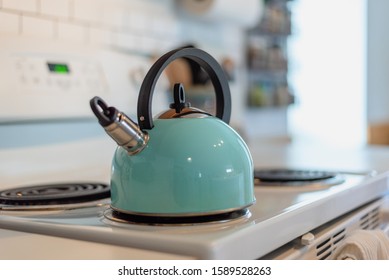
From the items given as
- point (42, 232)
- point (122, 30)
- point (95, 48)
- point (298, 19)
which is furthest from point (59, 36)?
point (298, 19)

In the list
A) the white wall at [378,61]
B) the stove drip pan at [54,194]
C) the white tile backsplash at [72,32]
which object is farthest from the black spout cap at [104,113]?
the white wall at [378,61]

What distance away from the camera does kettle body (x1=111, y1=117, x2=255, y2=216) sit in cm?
63

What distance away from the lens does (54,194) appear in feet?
2.81

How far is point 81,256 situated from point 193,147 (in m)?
0.19

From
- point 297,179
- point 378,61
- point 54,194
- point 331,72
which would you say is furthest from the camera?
point 378,61

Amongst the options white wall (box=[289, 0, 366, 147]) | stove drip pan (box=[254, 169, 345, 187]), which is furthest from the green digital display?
white wall (box=[289, 0, 366, 147])

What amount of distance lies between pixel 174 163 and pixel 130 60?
2.71 feet

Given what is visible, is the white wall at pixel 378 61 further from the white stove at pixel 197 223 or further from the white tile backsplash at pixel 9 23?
the white tile backsplash at pixel 9 23

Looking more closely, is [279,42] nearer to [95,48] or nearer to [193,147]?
[95,48]

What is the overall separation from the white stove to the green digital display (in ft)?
0.86

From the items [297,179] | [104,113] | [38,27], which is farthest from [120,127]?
[38,27]

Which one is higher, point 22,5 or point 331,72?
point 22,5

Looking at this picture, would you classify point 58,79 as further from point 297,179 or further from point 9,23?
point 297,179

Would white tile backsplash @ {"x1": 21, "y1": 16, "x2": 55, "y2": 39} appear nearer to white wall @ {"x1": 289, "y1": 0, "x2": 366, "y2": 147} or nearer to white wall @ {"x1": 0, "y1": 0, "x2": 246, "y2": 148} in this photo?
white wall @ {"x1": 0, "y1": 0, "x2": 246, "y2": 148}
